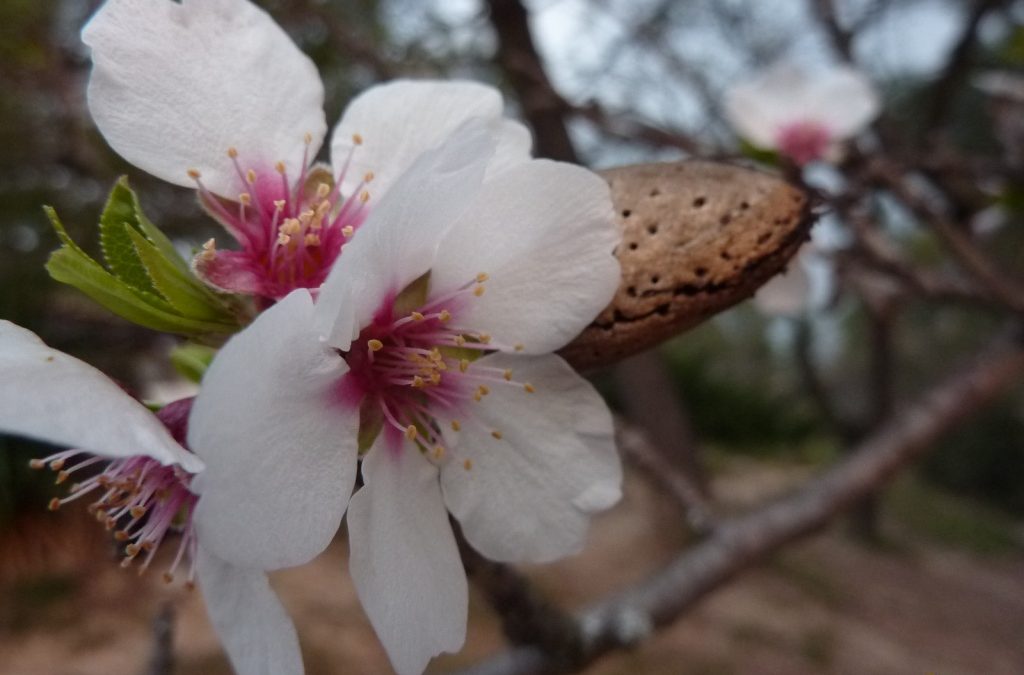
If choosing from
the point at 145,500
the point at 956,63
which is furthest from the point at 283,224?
the point at 956,63

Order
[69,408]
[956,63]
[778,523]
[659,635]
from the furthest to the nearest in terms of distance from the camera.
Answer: [956,63], [659,635], [778,523], [69,408]

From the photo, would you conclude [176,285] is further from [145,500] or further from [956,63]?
[956,63]

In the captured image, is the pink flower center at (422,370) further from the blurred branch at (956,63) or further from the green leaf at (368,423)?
the blurred branch at (956,63)

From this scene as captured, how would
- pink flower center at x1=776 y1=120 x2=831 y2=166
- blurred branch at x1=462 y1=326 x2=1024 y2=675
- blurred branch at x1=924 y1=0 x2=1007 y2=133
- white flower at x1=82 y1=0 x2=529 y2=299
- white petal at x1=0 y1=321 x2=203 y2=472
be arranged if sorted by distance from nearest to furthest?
white petal at x1=0 y1=321 x2=203 y2=472 → white flower at x1=82 y1=0 x2=529 y2=299 → blurred branch at x1=462 y1=326 x2=1024 y2=675 → pink flower center at x1=776 y1=120 x2=831 y2=166 → blurred branch at x1=924 y1=0 x2=1007 y2=133

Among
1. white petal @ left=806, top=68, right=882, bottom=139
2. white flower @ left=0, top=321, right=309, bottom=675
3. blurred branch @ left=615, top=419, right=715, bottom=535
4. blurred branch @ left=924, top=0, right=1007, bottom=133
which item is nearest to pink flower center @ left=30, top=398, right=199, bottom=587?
white flower @ left=0, top=321, right=309, bottom=675

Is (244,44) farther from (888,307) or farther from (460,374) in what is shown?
(888,307)

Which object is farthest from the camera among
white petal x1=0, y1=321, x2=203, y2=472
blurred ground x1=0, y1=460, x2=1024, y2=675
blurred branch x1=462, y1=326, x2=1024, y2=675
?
blurred ground x1=0, y1=460, x2=1024, y2=675

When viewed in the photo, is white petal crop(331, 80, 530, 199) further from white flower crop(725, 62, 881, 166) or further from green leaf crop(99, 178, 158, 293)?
white flower crop(725, 62, 881, 166)
